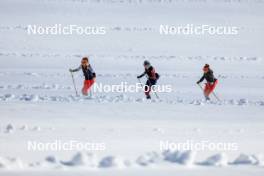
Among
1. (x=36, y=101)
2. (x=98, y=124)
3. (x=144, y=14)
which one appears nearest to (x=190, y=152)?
(x=98, y=124)

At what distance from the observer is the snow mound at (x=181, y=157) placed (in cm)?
827

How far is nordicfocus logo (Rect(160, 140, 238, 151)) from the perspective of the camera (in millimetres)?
9875

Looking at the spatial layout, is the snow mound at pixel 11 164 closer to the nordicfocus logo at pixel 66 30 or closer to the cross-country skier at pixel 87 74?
the cross-country skier at pixel 87 74

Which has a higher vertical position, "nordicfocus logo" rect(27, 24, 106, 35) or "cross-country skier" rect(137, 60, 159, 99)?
"nordicfocus logo" rect(27, 24, 106, 35)

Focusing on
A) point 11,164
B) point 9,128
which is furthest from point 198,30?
point 11,164

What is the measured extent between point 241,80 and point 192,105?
7651 mm

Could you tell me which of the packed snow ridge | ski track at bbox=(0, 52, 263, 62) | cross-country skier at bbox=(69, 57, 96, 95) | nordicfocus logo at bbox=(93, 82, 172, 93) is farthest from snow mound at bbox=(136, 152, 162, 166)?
ski track at bbox=(0, 52, 263, 62)

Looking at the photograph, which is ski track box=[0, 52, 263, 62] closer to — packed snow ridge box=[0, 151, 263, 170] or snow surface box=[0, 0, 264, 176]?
snow surface box=[0, 0, 264, 176]

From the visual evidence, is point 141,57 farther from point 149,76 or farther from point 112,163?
point 112,163

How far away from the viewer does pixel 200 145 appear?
33.4ft

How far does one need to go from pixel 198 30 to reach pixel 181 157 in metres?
31.9

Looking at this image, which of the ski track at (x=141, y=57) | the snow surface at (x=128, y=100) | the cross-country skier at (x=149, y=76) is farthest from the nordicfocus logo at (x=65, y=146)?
the ski track at (x=141, y=57)

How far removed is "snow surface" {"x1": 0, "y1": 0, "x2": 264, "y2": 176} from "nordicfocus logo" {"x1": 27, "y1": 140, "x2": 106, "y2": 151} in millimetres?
151

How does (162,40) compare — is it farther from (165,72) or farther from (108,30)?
(165,72)
